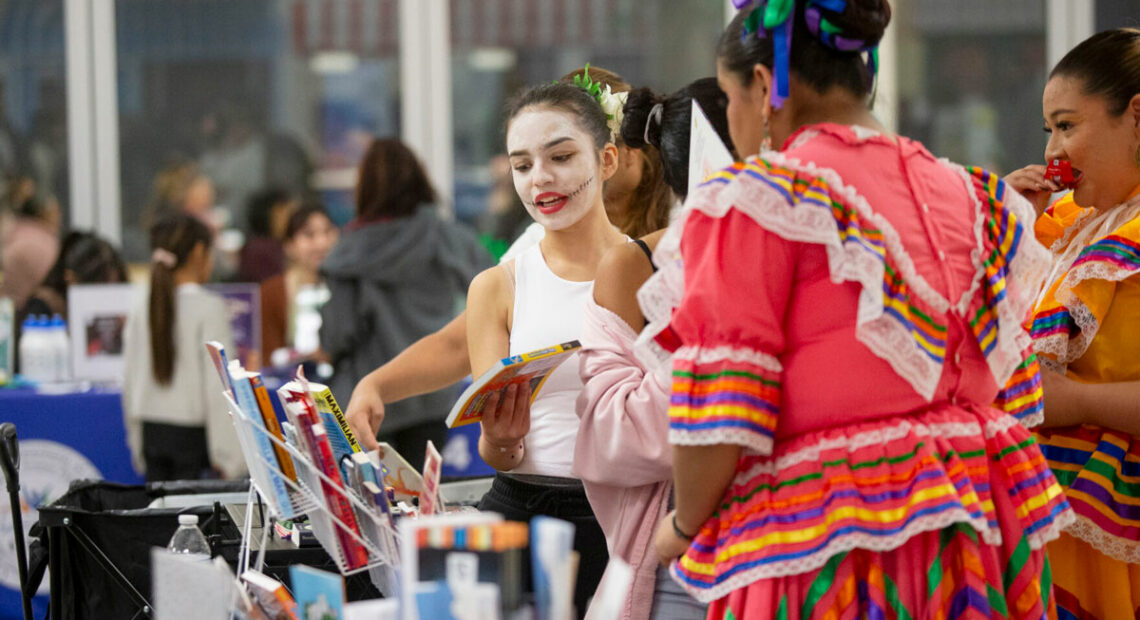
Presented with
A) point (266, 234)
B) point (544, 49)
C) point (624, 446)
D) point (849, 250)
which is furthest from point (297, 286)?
point (849, 250)

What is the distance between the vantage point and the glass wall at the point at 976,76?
6.75 m

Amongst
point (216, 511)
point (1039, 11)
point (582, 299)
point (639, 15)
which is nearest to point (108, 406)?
point (216, 511)

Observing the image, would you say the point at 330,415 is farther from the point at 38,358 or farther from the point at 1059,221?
the point at 38,358

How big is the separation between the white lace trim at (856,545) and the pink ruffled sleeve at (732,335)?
13cm

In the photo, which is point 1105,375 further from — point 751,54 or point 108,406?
point 108,406

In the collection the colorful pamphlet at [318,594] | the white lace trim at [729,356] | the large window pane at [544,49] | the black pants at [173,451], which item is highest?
the large window pane at [544,49]

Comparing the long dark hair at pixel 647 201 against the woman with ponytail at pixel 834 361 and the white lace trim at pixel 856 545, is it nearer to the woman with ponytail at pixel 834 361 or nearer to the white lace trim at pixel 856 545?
the woman with ponytail at pixel 834 361

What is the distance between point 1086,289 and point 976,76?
536 cm

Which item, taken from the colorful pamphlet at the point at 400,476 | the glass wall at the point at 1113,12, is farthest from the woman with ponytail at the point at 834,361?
the glass wall at the point at 1113,12

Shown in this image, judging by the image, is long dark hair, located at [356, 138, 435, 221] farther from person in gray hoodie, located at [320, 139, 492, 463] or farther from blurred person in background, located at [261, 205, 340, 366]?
blurred person in background, located at [261, 205, 340, 366]

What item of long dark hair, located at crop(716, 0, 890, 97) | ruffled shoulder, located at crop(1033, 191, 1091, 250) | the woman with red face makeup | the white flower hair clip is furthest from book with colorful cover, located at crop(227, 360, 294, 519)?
ruffled shoulder, located at crop(1033, 191, 1091, 250)

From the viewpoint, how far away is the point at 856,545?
1.34 m

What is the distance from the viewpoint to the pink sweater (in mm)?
1631

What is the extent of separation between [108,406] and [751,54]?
12.2 feet
